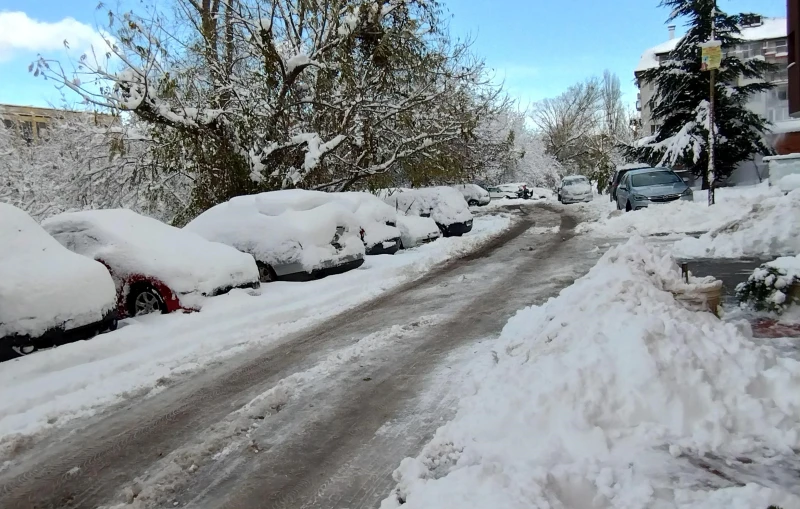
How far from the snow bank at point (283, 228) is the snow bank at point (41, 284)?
10.8ft

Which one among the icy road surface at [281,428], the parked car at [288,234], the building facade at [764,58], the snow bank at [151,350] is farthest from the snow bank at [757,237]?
the building facade at [764,58]

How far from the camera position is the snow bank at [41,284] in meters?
5.86

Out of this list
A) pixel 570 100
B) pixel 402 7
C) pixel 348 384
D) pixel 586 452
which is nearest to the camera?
pixel 586 452

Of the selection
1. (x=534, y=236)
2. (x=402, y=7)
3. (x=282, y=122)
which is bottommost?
(x=534, y=236)

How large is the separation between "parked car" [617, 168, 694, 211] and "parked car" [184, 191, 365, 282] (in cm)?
1095

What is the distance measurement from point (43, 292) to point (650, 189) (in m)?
17.2

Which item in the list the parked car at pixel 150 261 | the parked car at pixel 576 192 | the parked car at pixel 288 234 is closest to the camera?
the parked car at pixel 150 261

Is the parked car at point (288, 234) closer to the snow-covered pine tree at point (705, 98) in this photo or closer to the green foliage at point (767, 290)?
the green foliage at point (767, 290)

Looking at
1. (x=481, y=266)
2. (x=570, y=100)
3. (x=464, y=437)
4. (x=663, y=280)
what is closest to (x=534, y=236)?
(x=481, y=266)

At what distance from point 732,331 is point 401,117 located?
15797 millimetres

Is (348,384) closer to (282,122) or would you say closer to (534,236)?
(534,236)

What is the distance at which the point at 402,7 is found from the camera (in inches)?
750

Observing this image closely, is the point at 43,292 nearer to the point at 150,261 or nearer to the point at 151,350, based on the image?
the point at 151,350

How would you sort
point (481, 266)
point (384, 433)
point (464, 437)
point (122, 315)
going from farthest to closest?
1. point (481, 266)
2. point (122, 315)
3. point (384, 433)
4. point (464, 437)
